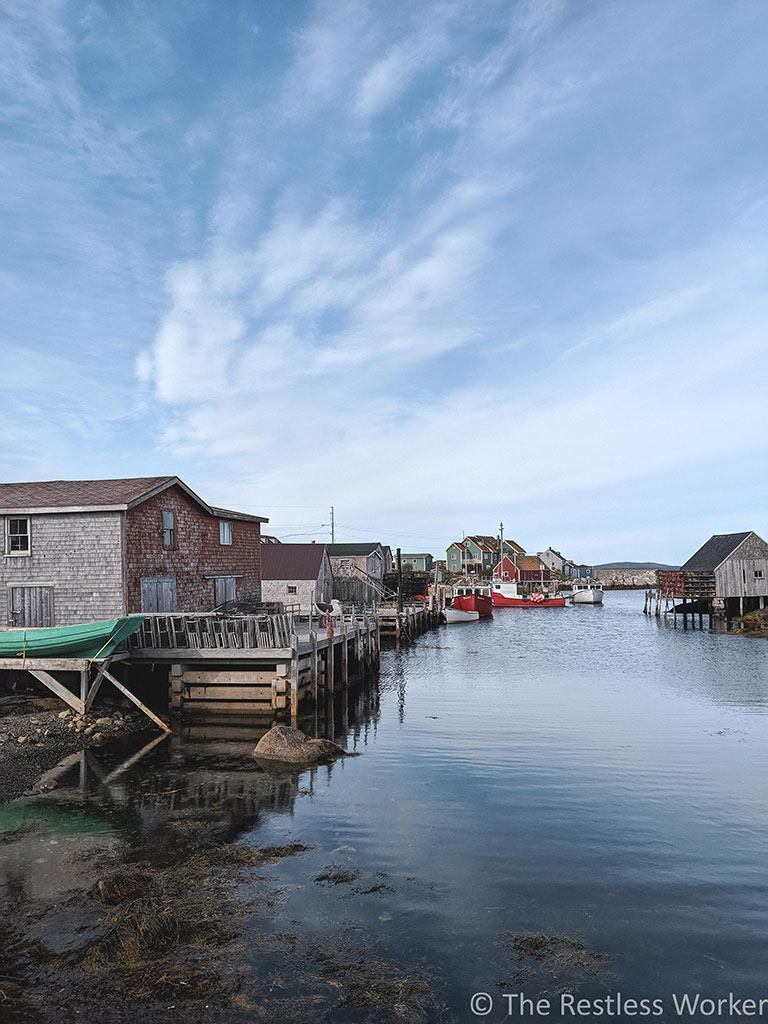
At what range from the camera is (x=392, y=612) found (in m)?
52.1

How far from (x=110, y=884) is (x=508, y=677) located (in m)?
26.3

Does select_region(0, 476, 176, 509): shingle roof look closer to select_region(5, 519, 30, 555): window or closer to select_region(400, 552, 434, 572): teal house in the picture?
select_region(5, 519, 30, 555): window

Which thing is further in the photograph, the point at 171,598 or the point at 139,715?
the point at 171,598

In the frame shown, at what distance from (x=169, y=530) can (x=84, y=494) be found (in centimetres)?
342

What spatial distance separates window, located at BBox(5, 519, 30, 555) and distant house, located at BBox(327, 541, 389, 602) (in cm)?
3762

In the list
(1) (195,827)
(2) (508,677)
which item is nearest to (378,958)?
(1) (195,827)

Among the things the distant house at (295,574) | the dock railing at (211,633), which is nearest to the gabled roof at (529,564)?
the distant house at (295,574)

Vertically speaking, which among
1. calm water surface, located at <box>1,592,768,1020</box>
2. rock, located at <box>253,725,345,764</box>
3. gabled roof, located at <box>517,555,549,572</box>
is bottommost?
calm water surface, located at <box>1,592,768,1020</box>

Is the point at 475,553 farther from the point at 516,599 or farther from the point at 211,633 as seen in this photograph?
the point at 211,633

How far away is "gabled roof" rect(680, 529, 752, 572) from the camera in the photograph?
6512 centimetres

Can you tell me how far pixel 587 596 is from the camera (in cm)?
10300

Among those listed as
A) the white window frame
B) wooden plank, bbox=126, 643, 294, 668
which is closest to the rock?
wooden plank, bbox=126, 643, 294, 668

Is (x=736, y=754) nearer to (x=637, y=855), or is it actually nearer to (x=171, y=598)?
(x=637, y=855)

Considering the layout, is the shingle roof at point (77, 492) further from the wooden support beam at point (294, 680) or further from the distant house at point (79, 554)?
the wooden support beam at point (294, 680)
